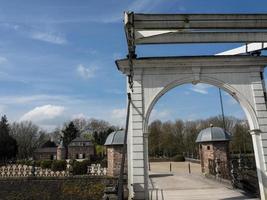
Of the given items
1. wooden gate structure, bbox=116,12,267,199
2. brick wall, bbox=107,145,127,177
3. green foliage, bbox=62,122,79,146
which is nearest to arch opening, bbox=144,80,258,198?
wooden gate structure, bbox=116,12,267,199

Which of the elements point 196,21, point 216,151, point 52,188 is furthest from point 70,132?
point 196,21

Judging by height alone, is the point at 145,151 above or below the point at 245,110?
below

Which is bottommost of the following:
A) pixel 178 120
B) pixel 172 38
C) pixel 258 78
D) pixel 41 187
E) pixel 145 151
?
pixel 41 187

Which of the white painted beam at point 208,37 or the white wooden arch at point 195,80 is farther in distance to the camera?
the white wooden arch at point 195,80

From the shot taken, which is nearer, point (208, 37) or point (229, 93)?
point (208, 37)

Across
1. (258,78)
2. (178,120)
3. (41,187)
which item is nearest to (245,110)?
(258,78)

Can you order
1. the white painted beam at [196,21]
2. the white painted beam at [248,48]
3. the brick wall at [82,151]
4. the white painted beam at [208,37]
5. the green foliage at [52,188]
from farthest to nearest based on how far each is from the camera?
1. the brick wall at [82,151]
2. the green foliage at [52,188]
3. the white painted beam at [248,48]
4. the white painted beam at [208,37]
5. the white painted beam at [196,21]

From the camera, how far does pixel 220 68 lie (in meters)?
8.46

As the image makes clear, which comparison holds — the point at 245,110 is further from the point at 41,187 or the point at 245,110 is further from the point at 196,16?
the point at 41,187

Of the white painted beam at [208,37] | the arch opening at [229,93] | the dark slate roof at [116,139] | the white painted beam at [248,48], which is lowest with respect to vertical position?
the dark slate roof at [116,139]

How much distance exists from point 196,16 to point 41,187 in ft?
47.1

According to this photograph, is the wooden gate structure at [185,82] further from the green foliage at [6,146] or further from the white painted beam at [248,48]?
the green foliage at [6,146]

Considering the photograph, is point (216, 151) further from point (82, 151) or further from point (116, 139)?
point (82, 151)

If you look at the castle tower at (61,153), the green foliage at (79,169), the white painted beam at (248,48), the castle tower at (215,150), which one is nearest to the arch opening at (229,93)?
the white painted beam at (248,48)
